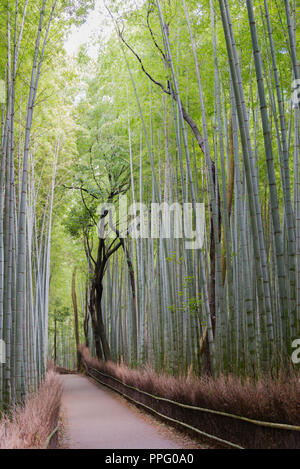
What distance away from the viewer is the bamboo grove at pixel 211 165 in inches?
137

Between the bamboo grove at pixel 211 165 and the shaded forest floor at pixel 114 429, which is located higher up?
the bamboo grove at pixel 211 165

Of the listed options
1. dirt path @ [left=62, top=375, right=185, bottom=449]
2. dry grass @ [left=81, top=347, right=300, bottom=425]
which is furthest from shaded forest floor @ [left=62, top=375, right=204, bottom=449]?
dry grass @ [left=81, top=347, right=300, bottom=425]

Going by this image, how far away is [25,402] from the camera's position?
4453mm

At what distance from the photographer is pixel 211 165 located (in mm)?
5746

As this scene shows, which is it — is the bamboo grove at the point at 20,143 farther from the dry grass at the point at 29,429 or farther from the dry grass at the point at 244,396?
the dry grass at the point at 244,396

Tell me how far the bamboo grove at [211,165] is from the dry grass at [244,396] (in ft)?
0.84

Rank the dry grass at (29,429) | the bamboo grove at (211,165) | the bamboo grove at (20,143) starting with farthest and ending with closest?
the bamboo grove at (20,143), the bamboo grove at (211,165), the dry grass at (29,429)

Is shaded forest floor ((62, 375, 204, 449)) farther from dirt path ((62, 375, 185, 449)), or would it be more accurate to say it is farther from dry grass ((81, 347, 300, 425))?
dry grass ((81, 347, 300, 425))

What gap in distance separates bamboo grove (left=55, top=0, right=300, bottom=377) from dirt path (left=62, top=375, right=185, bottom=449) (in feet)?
2.85

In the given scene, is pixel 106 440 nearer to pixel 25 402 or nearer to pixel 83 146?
pixel 25 402

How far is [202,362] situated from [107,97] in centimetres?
666

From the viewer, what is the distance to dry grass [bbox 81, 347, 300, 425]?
273cm

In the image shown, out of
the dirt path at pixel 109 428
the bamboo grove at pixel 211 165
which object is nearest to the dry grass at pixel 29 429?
the dirt path at pixel 109 428
